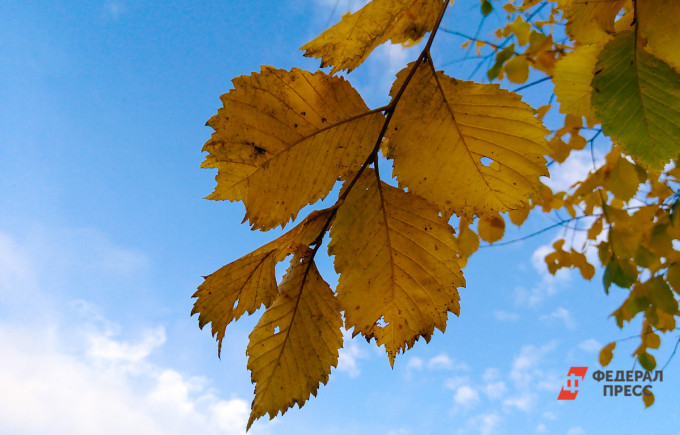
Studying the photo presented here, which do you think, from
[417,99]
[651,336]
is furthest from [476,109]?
[651,336]

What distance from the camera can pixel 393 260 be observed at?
0.28 metres

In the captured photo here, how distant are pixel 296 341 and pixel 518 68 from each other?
3.32ft

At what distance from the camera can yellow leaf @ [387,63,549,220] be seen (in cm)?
26

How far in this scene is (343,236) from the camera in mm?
275

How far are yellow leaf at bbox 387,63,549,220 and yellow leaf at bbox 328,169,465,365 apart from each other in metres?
0.02

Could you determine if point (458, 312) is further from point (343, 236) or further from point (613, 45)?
point (613, 45)

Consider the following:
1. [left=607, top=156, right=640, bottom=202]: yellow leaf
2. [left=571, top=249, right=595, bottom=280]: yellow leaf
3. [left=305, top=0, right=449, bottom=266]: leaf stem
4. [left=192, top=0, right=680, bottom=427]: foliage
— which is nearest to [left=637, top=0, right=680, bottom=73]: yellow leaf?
[left=192, top=0, right=680, bottom=427]: foliage

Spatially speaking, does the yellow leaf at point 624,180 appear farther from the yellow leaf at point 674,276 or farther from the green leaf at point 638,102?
the green leaf at point 638,102

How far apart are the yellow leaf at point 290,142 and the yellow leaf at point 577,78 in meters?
0.16

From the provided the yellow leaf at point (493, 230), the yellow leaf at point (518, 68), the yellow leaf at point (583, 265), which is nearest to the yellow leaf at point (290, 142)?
the yellow leaf at point (493, 230)

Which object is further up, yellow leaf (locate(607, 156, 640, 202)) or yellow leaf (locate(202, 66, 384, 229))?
yellow leaf (locate(607, 156, 640, 202))

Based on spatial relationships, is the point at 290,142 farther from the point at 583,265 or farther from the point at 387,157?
the point at 583,265

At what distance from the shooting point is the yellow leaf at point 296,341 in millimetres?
282

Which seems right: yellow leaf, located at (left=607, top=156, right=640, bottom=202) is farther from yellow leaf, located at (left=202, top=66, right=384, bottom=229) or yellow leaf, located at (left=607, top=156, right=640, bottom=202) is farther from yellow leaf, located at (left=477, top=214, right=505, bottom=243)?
yellow leaf, located at (left=202, top=66, right=384, bottom=229)
